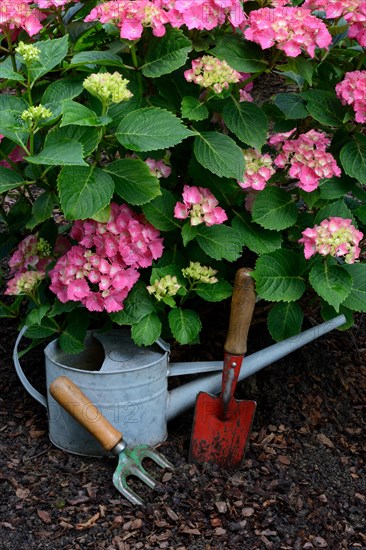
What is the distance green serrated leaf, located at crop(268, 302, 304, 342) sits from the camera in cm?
212

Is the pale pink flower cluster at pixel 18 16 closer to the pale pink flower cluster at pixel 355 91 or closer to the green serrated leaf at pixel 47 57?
the green serrated leaf at pixel 47 57

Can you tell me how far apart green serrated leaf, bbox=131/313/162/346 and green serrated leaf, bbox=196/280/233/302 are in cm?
13

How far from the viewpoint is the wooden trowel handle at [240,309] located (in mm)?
1958

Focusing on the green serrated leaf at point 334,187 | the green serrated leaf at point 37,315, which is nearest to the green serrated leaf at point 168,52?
the green serrated leaf at point 334,187

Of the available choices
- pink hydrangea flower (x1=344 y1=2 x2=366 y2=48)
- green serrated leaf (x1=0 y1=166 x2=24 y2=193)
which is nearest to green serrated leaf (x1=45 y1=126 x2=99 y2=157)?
green serrated leaf (x1=0 y1=166 x2=24 y2=193)

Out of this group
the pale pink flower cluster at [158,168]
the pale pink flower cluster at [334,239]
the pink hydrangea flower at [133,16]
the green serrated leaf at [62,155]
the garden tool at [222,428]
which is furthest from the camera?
the garden tool at [222,428]

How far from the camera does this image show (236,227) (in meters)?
2.03

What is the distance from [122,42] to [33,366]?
104 cm

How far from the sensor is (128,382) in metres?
2.03

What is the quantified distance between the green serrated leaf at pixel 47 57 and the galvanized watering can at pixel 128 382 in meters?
0.70

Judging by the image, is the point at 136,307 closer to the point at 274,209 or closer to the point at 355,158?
the point at 274,209

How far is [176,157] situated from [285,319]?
0.52m

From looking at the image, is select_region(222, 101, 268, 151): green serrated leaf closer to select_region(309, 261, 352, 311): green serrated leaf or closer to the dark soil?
select_region(309, 261, 352, 311): green serrated leaf

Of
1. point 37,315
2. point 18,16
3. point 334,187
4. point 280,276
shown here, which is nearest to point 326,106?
point 334,187
